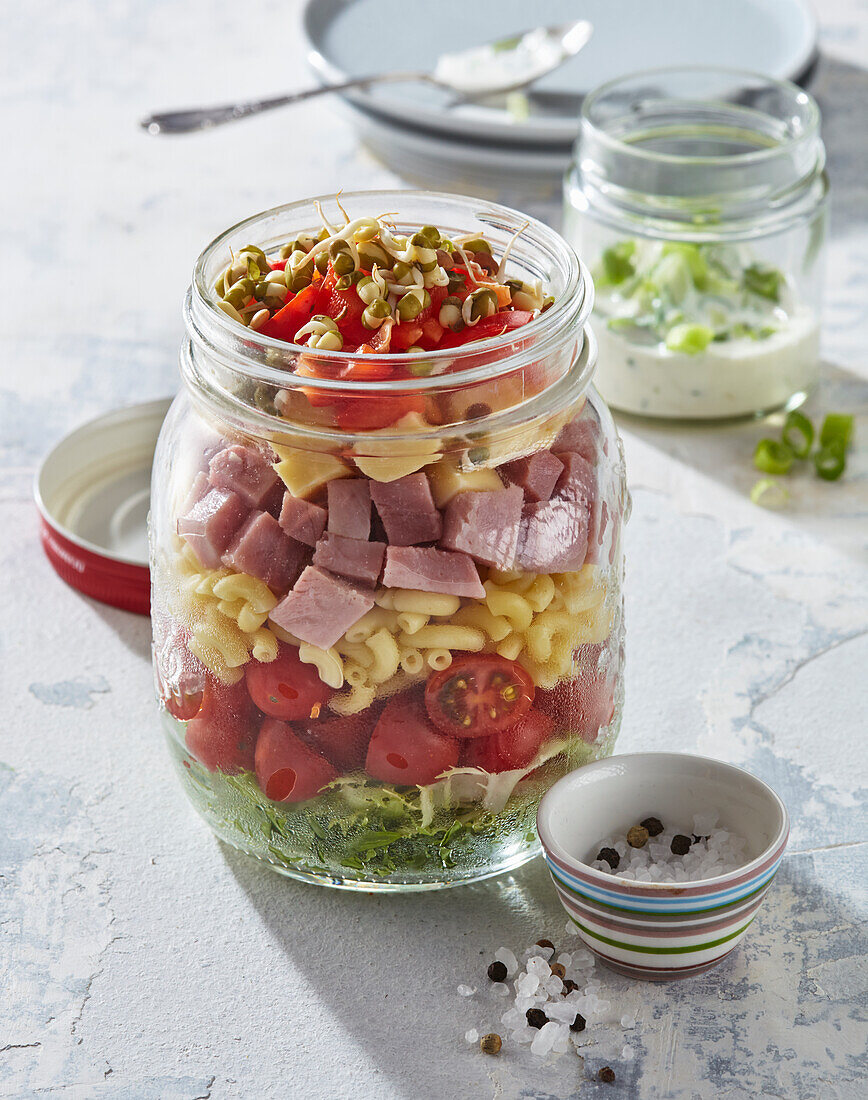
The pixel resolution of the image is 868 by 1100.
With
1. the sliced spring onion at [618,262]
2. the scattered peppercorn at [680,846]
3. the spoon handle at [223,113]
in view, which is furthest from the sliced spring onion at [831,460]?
the spoon handle at [223,113]

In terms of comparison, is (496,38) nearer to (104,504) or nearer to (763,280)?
(763,280)

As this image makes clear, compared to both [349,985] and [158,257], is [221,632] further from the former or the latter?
[158,257]

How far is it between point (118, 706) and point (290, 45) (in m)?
1.69

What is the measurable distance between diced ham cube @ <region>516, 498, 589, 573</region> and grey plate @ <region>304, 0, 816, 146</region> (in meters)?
1.14

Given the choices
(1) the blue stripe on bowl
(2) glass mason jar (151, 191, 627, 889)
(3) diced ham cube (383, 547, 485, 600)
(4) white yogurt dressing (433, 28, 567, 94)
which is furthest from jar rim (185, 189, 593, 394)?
(4) white yogurt dressing (433, 28, 567, 94)

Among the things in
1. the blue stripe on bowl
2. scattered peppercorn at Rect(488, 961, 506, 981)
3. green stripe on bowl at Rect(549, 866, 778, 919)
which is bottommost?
scattered peppercorn at Rect(488, 961, 506, 981)

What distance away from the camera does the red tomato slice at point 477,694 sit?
0.90 meters

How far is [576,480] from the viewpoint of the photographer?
0.95 meters

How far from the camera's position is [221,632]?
36.3 inches

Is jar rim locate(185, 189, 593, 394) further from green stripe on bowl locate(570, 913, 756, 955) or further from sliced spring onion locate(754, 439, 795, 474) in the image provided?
sliced spring onion locate(754, 439, 795, 474)

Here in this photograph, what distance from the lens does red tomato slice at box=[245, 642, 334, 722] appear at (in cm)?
90

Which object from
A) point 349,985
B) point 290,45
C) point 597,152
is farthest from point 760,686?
point 290,45

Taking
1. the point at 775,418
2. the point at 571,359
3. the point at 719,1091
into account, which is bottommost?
the point at 775,418

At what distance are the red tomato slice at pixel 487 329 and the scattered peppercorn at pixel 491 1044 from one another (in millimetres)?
464
